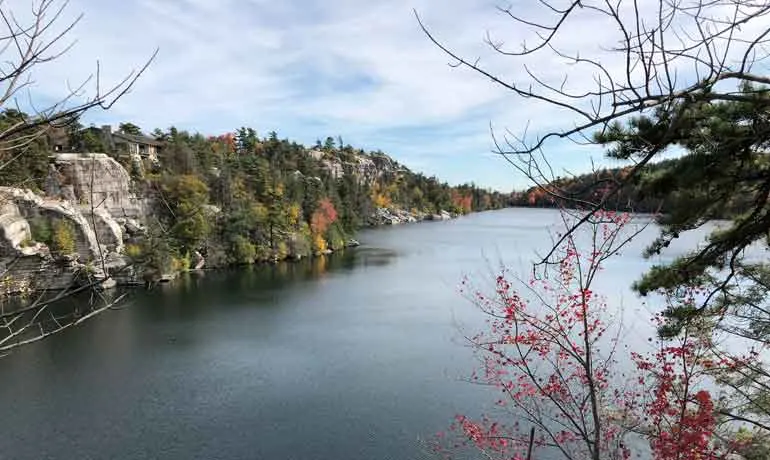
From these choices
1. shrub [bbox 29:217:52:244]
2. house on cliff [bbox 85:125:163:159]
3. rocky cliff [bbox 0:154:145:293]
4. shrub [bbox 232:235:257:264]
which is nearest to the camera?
rocky cliff [bbox 0:154:145:293]

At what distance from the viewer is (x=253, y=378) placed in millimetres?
11820

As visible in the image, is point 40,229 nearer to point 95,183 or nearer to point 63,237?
point 63,237

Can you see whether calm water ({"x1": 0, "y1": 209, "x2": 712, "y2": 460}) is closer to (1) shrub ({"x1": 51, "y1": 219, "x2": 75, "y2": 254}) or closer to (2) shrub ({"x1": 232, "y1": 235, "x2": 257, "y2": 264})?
(1) shrub ({"x1": 51, "y1": 219, "x2": 75, "y2": 254})

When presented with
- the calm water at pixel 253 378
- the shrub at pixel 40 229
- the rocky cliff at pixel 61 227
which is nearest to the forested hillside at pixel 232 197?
the rocky cliff at pixel 61 227

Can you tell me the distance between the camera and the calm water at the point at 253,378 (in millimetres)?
8945

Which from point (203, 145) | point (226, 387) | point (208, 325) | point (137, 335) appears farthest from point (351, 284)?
point (203, 145)

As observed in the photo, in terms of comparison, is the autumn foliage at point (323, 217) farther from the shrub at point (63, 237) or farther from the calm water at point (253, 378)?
the shrub at point (63, 237)

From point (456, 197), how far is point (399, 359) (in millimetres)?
70364

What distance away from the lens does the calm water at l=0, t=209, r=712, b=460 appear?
895 cm

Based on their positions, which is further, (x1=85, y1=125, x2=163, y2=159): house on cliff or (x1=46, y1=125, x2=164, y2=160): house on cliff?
(x1=85, y1=125, x2=163, y2=159): house on cliff

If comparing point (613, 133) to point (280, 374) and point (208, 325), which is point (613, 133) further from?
point (208, 325)

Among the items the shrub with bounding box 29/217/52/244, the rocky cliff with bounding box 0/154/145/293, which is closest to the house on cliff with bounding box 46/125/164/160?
the rocky cliff with bounding box 0/154/145/293

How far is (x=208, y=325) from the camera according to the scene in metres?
16.2

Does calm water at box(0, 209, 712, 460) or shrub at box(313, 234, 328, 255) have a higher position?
shrub at box(313, 234, 328, 255)
